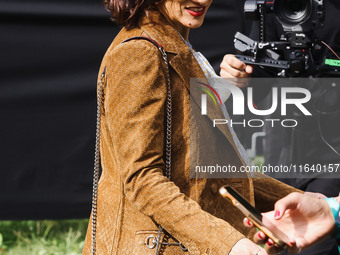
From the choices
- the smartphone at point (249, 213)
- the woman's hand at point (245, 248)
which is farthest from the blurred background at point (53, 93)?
the smartphone at point (249, 213)

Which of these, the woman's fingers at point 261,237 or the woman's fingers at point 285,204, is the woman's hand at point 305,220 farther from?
the woman's fingers at point 261,237

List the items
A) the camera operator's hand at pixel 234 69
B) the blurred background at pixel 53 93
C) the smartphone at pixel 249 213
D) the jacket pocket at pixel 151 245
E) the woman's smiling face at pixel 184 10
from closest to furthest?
1. the smartphone at pixel 249 213
2. the jacket pocket at pixel 151 245
3. the woman's smiling face at pixel 184 10
4. the camera operator's hand at pixel 234 69
5. the blurred background at pixel 53 93

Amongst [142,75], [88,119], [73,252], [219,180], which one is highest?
[142,75]

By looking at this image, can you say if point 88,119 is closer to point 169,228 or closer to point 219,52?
point 219,52

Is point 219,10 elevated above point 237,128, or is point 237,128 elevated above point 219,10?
point 219,10

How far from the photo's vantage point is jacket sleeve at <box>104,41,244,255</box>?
5.27 feet

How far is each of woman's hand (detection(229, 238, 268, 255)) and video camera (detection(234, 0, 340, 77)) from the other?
1.09 m

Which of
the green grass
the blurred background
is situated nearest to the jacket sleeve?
the blurred background

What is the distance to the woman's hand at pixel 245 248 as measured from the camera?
60.5 inches

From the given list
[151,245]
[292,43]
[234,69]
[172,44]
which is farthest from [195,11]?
[292,43]

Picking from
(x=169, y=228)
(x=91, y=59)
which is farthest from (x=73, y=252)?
(x=169, y=228)

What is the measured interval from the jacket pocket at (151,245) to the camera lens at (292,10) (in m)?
1.29

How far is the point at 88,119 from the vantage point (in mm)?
3547

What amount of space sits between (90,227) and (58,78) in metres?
1.77
